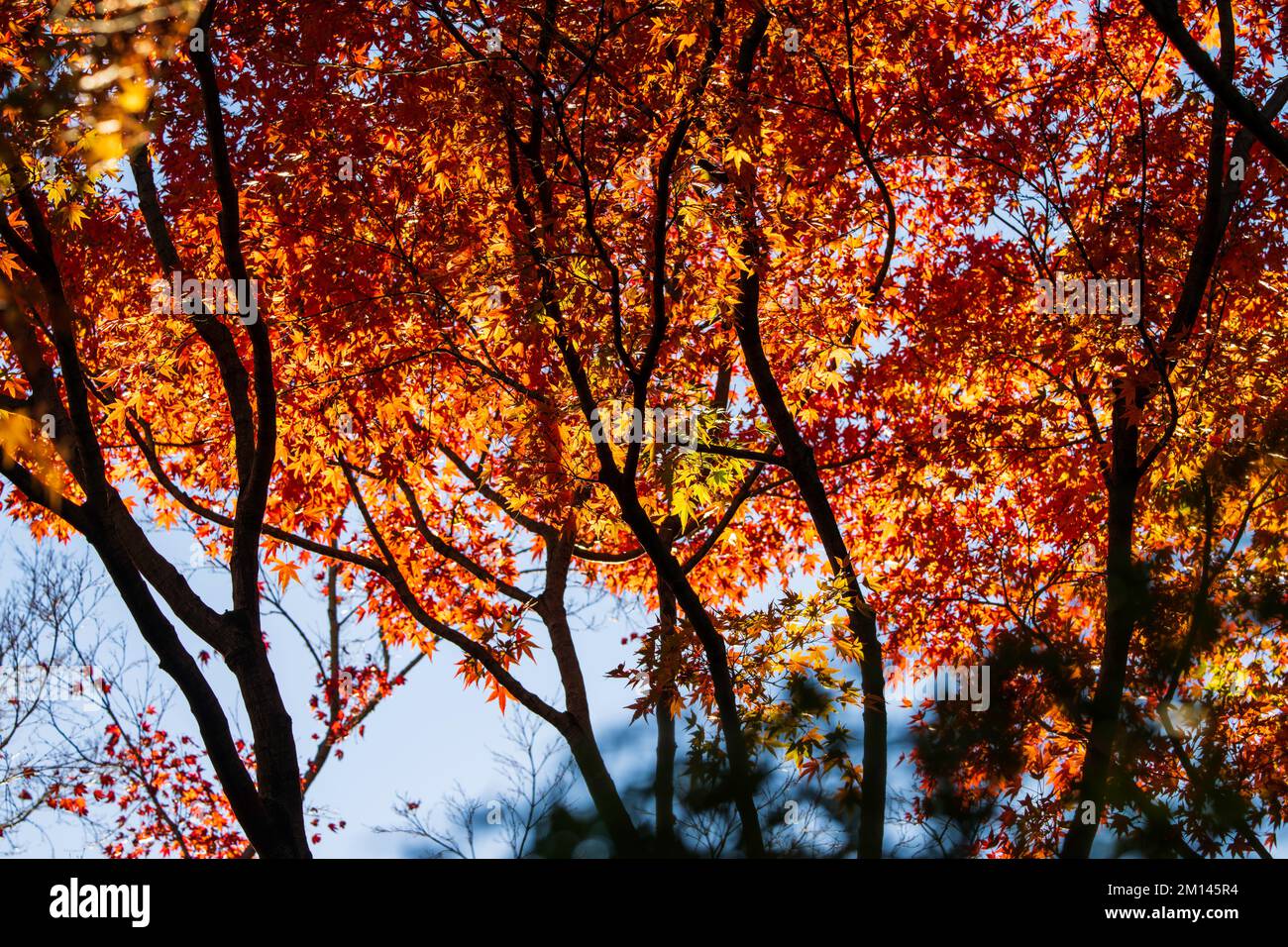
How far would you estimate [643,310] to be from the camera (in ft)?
23.6

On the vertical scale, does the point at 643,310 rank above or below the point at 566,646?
above

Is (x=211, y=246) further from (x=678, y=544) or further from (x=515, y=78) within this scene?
(x=678, y=544)

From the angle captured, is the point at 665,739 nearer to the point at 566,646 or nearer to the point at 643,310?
the point at 566,646

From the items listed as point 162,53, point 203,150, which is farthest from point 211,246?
point 162,53

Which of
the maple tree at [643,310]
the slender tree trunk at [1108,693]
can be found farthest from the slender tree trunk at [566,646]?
the slender tree trunk at [1108,693]

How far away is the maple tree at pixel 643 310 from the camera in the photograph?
6277 mm

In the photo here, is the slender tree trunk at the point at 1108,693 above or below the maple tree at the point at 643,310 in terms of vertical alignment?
below

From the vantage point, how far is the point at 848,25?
8.19 metres

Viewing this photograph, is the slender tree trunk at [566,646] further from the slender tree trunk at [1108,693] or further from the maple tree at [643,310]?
the slender tree trunk at [1108,693]

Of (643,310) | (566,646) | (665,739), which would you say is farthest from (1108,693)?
(566,646)

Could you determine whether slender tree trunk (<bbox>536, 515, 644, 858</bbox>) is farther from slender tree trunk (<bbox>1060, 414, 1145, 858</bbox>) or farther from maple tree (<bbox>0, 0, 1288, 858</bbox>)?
slender tree trunk (<bbox>1060, 414, 1145, 858</bbox>)

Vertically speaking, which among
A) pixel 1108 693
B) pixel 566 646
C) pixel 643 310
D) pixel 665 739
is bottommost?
pixel 1108 693

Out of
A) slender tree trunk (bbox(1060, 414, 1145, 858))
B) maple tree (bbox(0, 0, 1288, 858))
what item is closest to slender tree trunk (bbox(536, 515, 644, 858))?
maple tree (bbox(0, 0, 1288, 858))

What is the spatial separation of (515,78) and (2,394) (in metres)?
3.86
